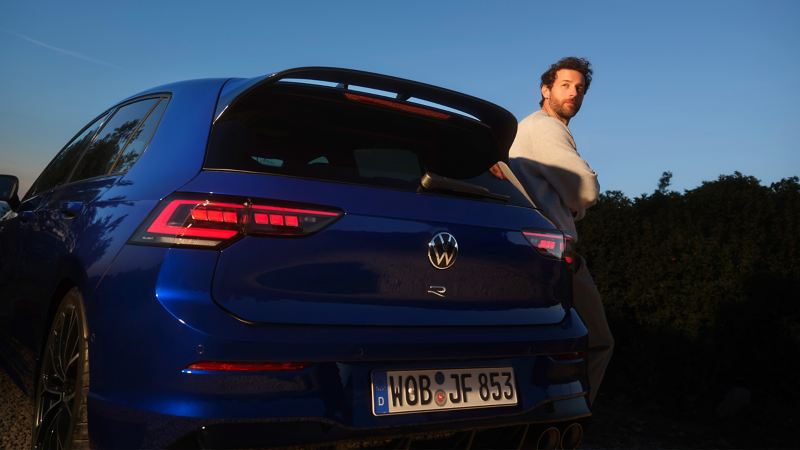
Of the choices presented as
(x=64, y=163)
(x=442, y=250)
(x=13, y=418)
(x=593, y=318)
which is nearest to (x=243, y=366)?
(x=442, y=250)

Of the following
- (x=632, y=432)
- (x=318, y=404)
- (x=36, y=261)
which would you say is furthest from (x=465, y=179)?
(x=632, y=432)

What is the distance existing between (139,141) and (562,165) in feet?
6.95

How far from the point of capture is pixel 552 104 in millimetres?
4582

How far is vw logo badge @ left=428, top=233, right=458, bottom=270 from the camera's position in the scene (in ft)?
8.62

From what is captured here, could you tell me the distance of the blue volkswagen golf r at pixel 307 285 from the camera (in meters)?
2.25

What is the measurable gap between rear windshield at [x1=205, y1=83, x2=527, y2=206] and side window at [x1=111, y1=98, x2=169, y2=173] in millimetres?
512

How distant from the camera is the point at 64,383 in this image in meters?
2.86

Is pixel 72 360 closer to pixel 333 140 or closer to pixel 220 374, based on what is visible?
pixel 220 374

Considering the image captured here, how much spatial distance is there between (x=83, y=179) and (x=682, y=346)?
14.2ft

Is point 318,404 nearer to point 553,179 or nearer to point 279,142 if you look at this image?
point 279,142

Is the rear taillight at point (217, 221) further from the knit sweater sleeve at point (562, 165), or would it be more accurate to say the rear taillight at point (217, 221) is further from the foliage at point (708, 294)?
the foliage at point (708, 294)

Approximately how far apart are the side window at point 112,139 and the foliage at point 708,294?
13.6 feet

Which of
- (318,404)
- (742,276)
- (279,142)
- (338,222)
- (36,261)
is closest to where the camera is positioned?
(318,404)

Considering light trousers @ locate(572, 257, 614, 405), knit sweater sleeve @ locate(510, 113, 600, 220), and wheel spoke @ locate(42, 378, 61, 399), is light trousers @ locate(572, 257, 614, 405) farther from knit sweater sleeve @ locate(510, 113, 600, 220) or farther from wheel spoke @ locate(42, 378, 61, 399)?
wheel spoke @ locate(42, 378, 61, 399)
